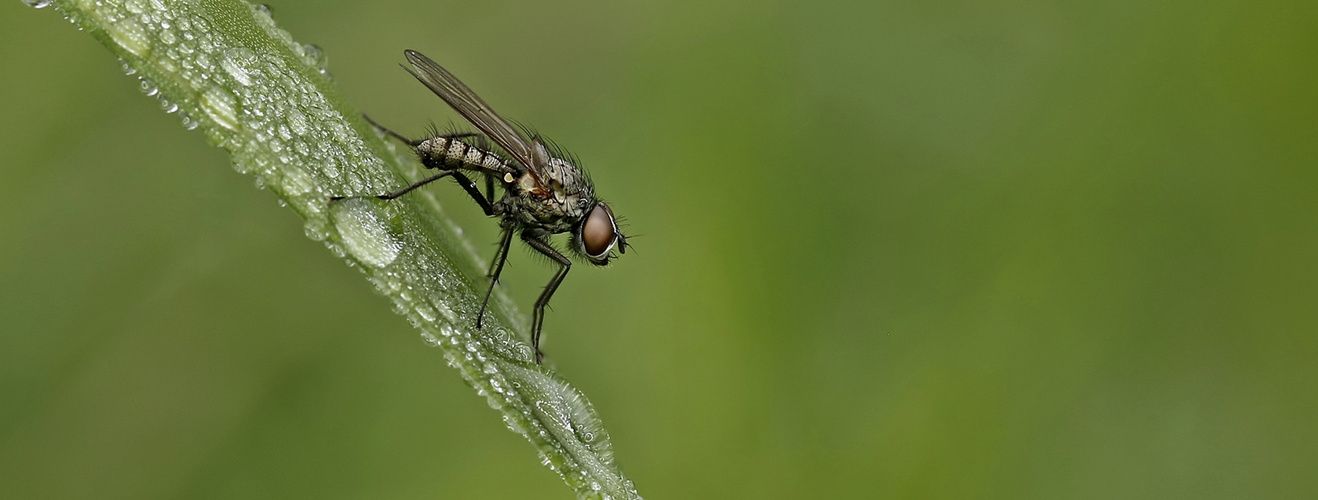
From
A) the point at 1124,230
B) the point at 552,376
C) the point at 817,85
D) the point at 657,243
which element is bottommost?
the point at 552,376

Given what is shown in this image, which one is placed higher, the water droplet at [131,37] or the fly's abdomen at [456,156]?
the water droplet at [131,37]

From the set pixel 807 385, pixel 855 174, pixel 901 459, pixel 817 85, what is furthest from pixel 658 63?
pixel 901 459

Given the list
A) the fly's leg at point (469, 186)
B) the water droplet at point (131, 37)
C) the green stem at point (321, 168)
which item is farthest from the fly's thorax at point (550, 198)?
the water droplet at point (131, 37)

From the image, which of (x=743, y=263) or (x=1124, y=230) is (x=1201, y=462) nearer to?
(x=1124, y=230)

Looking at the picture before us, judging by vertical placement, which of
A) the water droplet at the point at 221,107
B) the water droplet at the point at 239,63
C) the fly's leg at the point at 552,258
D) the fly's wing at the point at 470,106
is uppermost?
the fly's wing at the point at 470,106

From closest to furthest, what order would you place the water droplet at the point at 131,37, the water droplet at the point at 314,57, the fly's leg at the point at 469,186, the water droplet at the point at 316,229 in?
the water droplet at the point at 131,37 < the water droplet at the point at 316,229 < the water droplet at the point at 314,57 < the fly's leg at the point at 469,186

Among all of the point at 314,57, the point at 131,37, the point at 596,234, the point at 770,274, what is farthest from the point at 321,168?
the point at 770,274

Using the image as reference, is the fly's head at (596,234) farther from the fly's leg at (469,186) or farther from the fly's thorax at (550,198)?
the fly's leg at (469,186)
